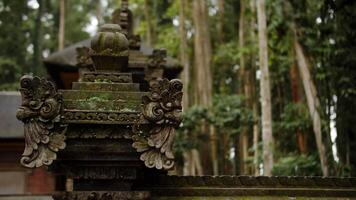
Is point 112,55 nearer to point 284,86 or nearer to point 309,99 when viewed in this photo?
point 309,99

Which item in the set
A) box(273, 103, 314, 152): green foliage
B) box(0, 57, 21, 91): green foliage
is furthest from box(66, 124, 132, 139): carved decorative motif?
box(0, 57, 21, 91): green foliage

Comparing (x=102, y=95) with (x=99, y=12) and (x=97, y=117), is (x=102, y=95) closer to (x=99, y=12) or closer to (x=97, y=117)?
(x=97, y=117)

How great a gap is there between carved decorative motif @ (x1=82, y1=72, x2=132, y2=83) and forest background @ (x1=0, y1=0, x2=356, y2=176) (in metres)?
4.71

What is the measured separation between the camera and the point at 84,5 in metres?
31.6

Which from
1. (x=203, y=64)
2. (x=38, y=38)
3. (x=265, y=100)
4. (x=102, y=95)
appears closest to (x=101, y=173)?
(x=102, y=95)

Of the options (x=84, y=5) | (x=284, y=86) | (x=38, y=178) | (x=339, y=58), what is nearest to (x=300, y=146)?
(x=284, y=86)

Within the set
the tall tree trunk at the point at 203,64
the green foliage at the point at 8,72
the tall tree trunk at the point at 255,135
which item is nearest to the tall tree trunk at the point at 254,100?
the tall tree trunk at the point at 255,135

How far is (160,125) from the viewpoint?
345cm

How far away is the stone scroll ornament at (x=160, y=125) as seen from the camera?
340 centimetres

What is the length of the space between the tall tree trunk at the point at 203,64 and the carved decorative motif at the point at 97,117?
10840mm

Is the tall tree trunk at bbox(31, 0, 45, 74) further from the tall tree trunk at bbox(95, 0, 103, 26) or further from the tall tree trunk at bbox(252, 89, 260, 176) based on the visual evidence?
the tall tree trunk at bbox(252, 89, 260, 176)

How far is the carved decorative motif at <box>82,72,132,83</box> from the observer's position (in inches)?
154

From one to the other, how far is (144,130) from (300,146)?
1020cm

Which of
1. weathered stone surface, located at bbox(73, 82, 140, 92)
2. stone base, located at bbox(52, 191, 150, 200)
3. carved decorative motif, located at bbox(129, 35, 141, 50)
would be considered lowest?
stone base, located at bbox(52, 191, 150, 200)
